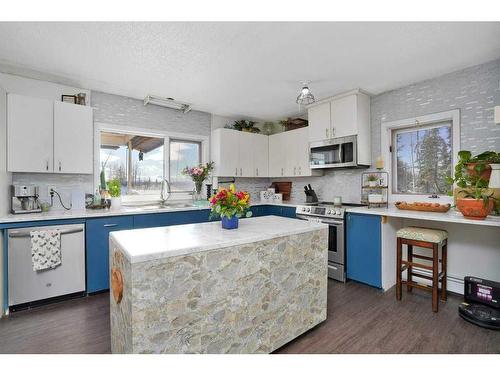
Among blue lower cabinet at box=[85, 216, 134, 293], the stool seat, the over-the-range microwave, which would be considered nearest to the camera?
the stool seat

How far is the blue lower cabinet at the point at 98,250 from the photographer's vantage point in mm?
2748

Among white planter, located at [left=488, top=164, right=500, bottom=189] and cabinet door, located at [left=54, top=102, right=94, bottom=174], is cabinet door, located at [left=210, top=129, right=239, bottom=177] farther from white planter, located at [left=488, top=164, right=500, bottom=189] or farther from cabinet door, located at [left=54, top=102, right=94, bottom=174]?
white planter, located at [left=488, top=164, right=500, bottom=189]

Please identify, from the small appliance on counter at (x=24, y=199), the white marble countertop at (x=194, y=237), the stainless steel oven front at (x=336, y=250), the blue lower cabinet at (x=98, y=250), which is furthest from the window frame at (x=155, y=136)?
the stainless steel oven front at (x=336, y=250)

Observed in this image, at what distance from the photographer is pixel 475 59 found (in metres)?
2.53

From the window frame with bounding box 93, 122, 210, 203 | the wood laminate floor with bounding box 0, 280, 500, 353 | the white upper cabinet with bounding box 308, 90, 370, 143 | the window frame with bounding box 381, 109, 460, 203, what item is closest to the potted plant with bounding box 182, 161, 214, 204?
the window frame with bounding box 93, 122, 210, 203

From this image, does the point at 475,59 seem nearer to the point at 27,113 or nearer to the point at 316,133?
the point at 316,133

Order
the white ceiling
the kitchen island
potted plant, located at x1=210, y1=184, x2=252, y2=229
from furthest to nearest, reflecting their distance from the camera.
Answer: the white ceiling → potted plant, located at x1=210, y1=184, x2=252, y2=229 → the kitchen island

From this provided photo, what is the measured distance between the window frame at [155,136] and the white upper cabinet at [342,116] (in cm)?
190

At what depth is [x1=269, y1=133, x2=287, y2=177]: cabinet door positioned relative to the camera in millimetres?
4551

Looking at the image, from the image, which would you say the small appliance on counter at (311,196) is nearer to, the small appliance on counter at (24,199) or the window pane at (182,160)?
the window pane at (182,160)

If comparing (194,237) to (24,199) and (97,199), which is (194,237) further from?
(24,199)

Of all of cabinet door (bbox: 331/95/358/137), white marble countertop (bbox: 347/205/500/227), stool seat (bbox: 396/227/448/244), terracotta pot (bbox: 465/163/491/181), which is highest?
cabinet door (bbox: 331/95/358/137)

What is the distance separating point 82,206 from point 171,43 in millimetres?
2318
